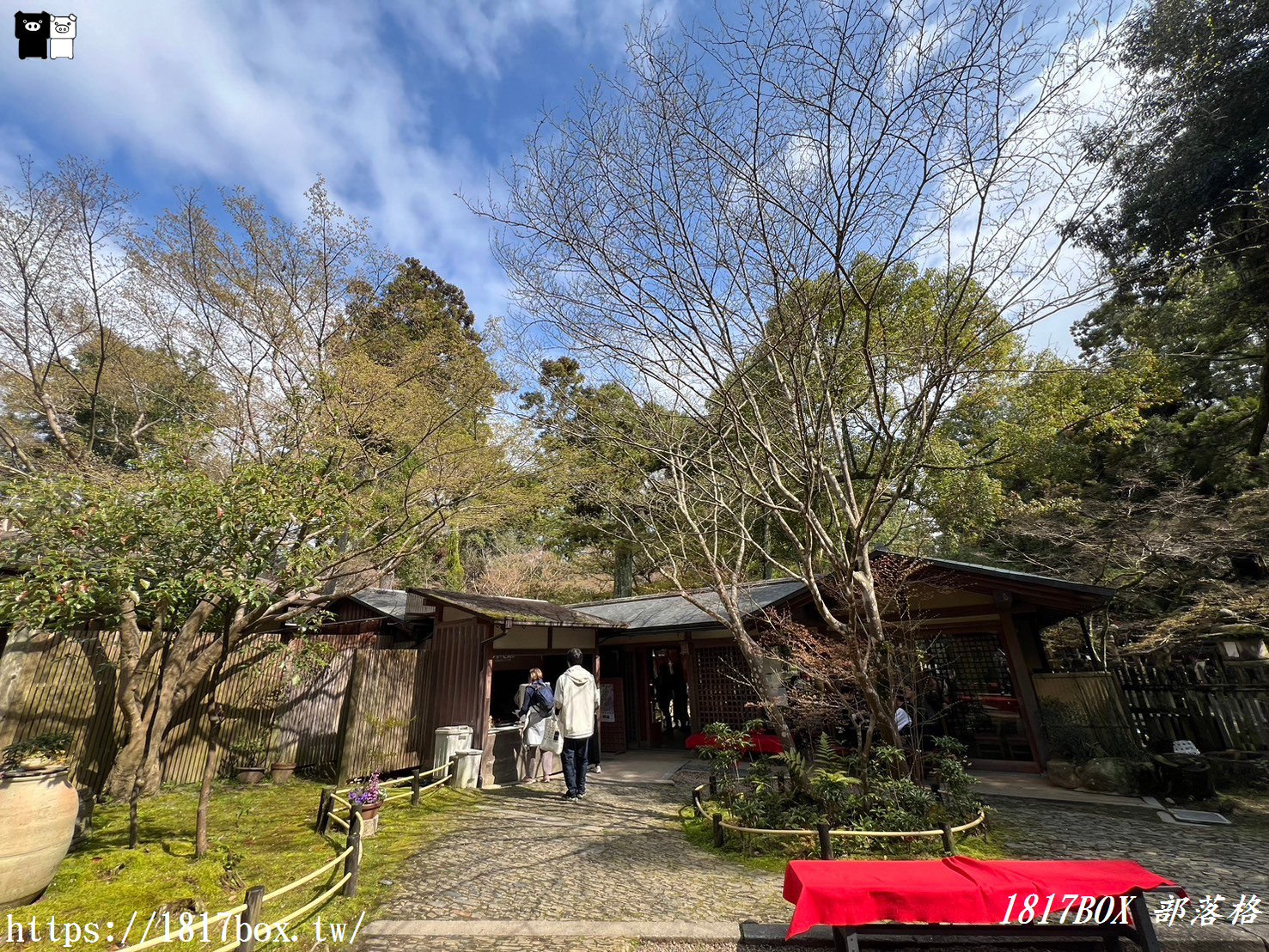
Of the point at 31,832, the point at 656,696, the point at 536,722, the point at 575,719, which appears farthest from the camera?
the point at 656,696

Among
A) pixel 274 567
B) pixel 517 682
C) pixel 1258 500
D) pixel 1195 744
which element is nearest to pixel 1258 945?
pixel 1195 744

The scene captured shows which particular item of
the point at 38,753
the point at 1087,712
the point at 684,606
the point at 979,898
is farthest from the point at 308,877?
the point at 1087,712

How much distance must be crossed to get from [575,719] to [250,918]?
4710 millimetres

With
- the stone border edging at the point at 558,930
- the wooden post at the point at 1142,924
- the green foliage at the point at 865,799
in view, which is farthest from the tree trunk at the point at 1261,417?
the stone border edging at the point at 558,930

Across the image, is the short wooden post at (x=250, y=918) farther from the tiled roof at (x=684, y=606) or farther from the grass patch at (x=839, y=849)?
the tiled roof at (x=684, y=606)

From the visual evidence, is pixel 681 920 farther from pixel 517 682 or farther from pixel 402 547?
pixel 517 682

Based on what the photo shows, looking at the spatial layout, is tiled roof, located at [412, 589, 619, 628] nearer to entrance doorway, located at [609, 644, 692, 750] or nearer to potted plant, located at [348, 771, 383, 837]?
entrance doorway, located at [609, 644, 692, 750]

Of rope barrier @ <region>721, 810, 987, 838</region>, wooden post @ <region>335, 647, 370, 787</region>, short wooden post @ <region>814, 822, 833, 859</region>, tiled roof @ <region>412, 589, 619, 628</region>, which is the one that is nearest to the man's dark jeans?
tiled roof @ <region>412, 589, 619, 628</region>

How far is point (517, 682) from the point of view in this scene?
37.7 ft

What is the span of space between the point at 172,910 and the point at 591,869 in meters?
3.04

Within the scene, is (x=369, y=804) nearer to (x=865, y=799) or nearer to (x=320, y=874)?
(x=320, y=874)

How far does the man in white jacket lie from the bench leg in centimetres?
537

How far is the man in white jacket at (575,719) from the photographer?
7.14m

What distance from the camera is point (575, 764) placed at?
729 centimetres
